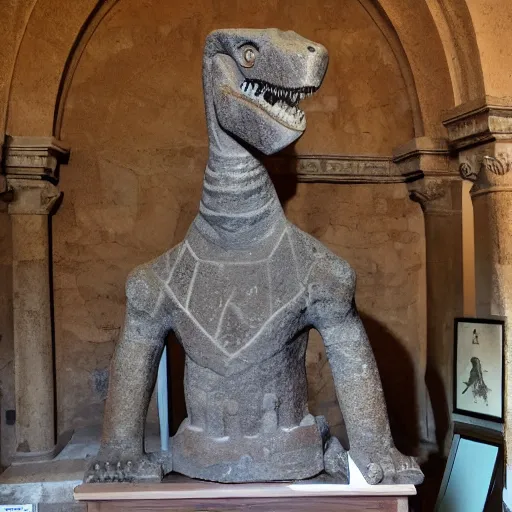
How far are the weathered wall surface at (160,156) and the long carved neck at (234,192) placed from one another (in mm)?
1854

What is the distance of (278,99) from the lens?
1.79m

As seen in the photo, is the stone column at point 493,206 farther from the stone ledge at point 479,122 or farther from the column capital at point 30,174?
the column capital at point 30,174

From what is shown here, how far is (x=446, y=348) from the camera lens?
3.76 meters

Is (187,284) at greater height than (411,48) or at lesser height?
lesser

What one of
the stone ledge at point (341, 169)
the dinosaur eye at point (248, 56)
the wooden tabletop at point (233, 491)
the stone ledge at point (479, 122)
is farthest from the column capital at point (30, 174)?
the stone ledge at point (479, 122)

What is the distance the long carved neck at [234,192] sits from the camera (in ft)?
6.05

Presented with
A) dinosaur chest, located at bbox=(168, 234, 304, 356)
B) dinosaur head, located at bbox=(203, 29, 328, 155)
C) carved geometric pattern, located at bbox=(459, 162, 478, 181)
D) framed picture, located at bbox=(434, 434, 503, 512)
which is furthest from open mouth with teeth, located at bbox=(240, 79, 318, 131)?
framed picture, located at bbox=(434, 434, 503, 512)

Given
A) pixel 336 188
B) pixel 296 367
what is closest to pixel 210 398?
pixel 296 367

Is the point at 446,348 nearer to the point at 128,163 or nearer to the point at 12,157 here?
the point at 128,163

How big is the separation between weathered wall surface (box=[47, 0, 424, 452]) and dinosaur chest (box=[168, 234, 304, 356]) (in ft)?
6.07

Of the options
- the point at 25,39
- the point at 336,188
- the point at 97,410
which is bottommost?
the point at 97,410

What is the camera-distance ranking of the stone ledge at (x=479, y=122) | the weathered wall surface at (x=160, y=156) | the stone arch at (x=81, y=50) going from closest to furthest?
the stone ledge at (x=479, y=122) → the stone arch at (x=81, y=50) → the weathered wall surface at (x=160, y=156)

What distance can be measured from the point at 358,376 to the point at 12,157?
2.39 metres

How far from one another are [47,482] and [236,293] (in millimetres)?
1940
